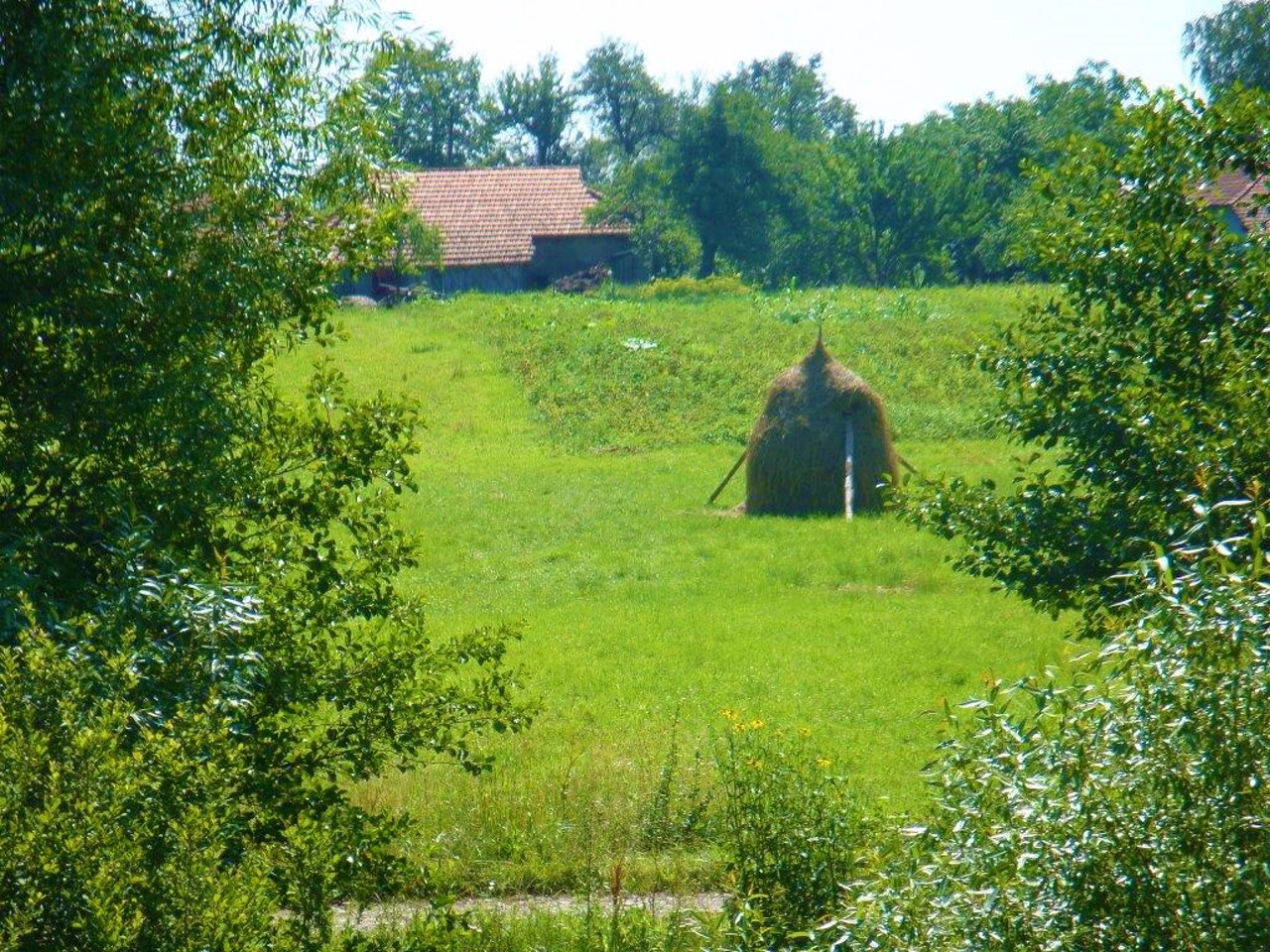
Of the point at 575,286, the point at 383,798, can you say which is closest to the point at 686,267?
the point at 575,286

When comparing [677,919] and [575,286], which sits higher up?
[575,286]

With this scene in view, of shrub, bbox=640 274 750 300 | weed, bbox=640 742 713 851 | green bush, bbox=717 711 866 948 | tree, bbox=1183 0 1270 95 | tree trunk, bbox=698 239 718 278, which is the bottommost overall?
weed, bbox=640 742 713 851

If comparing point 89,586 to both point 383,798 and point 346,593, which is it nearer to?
point 346,593

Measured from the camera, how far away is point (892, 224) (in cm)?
6175

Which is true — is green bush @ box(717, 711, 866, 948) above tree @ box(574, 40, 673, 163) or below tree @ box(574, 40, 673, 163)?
below

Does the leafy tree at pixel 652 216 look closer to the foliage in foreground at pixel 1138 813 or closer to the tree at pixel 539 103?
the tree at pixel 539 103

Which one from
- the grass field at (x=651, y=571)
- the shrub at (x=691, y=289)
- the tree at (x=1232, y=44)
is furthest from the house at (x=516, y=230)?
the tree at (x=1232, y=44)

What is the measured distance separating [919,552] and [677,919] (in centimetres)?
1348

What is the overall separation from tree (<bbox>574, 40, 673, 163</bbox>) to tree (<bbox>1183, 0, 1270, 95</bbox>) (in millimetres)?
31361

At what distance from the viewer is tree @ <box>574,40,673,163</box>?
84375mm

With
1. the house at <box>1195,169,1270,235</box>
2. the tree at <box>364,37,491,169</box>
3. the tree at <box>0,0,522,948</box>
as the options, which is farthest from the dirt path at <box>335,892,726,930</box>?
the tree at <box>364,37,491,169</box>

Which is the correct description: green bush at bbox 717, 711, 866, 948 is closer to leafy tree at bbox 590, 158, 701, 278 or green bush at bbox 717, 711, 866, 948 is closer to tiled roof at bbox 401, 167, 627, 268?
tiled roof at bbox 401, 167, 627, 268

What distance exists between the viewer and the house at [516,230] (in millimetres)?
56000

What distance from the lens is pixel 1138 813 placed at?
4.34 meters
